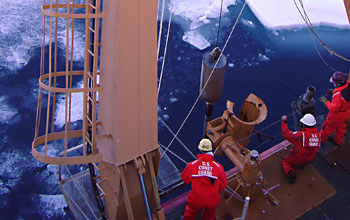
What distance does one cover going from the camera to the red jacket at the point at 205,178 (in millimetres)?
4266

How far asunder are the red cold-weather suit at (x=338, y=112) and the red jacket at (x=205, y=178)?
9.50 feet

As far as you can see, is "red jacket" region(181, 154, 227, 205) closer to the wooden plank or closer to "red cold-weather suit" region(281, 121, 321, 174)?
the wooden plank

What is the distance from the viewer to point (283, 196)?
557cm

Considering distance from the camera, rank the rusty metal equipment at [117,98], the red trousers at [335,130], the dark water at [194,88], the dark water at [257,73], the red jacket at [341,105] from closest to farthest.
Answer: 1. the rusty metal equipment at [117,98]
2. the red jacket at [341,105]
3. the red trousers at [335,130]
4. the dark water at [194,88]
5. the dark water at [257,73]

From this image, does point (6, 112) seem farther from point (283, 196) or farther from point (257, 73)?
point (257, 73)

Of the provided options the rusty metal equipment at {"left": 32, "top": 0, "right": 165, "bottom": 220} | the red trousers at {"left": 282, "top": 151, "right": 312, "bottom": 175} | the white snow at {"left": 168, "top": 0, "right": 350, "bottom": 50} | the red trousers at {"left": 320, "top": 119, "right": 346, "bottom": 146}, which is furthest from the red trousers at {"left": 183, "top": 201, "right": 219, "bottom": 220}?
the white snow at {"left": 168, "top": 0, "right": 350, "bottom": 50}

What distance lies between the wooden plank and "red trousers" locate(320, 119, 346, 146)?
2.43 feet

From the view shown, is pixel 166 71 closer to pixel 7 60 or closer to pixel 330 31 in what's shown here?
pixel 7 60

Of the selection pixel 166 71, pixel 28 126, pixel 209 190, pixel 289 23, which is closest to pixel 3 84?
pixel 28 126

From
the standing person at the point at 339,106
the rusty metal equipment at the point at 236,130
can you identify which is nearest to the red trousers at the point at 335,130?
the standing person at the point at 339,106

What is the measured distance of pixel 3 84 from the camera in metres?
9.18

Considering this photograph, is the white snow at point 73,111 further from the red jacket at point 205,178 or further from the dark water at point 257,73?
the red jacket at point 205,178

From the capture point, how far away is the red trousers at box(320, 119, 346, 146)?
6.13 m

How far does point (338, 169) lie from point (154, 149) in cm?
383
